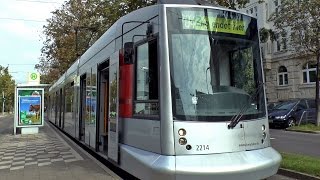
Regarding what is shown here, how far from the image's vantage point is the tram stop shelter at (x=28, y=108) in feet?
76.5

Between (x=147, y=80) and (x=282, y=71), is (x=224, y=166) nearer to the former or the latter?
(x=147, y=80)

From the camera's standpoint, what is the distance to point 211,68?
7.41m

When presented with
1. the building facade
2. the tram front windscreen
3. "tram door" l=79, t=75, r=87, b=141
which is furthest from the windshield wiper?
the building facade

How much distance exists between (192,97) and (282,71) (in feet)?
116

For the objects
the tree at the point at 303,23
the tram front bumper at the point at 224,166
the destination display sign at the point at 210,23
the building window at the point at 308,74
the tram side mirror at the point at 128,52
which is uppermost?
the tree at the point at 303,23

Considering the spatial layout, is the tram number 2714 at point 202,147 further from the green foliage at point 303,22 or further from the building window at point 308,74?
the building window at point 308,74

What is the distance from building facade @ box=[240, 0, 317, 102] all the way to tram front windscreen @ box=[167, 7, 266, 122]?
94.8 ft

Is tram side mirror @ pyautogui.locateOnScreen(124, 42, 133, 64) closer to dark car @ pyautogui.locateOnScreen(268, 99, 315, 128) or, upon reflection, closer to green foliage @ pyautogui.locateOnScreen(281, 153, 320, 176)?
green foliage @ pyautogui.locateOnScreen(281, 153, 320, 176)

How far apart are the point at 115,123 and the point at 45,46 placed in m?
34.4

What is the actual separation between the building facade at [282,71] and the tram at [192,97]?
94.8 feet

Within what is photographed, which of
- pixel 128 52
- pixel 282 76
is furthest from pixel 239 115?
pixel 282 76

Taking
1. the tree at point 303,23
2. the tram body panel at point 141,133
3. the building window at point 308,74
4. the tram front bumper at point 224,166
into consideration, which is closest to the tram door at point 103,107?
the tram body panel at point 141,133

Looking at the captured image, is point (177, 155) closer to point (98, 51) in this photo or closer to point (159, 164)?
point (159, 164)

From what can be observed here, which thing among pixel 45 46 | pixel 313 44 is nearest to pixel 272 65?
pixel 313 44
